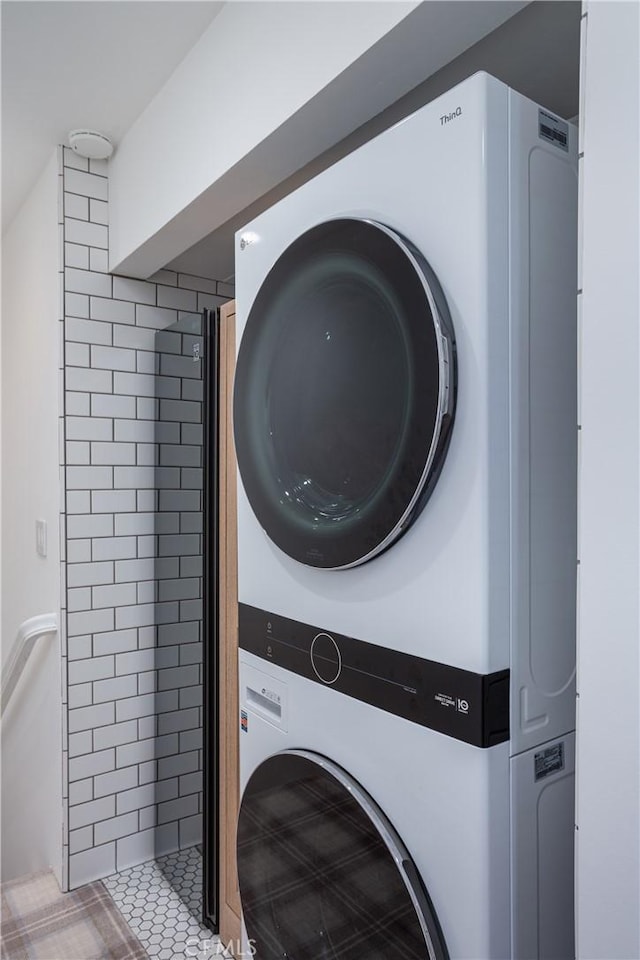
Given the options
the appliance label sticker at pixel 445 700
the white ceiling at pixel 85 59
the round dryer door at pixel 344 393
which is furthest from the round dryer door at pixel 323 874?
the white ceiling at pixel 85 59

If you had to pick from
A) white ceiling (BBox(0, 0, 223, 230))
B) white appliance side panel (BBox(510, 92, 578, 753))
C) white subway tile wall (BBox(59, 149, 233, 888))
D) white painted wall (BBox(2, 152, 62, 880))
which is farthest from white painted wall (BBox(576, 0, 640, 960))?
white painted wall (BBox(2, 152, 62, 880))

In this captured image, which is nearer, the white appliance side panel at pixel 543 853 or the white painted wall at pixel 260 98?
Result: the white appliance side panel at pixel 543 853

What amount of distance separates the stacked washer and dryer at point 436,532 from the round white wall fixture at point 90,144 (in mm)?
1249

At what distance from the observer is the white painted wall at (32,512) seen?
218 centimetres

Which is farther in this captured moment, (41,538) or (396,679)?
(41,538)

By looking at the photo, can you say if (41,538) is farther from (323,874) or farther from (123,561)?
(323,874)

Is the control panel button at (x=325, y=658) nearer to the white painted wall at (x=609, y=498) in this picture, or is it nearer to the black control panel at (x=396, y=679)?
the black control panel at (x=396, y=679)

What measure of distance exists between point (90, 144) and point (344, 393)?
5.17 feet

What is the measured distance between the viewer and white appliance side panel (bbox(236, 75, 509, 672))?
0.80 metres

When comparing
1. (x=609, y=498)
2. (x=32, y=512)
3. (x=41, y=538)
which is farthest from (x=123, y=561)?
(x=609, y=498)

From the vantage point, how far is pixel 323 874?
3.43 feet

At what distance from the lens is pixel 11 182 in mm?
2375

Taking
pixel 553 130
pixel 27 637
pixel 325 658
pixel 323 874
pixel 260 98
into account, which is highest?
pixel 260 98

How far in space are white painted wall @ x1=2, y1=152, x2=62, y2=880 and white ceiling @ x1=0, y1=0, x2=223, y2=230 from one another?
228 millimetres
